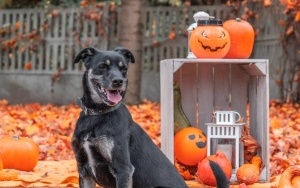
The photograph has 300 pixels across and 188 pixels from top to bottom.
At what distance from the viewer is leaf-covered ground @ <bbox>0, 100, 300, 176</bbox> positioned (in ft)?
21.5

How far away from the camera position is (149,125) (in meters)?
8.41

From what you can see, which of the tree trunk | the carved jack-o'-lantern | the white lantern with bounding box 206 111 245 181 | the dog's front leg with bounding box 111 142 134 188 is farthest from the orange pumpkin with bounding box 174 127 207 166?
the tree trunk

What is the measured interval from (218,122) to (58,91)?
8.38 m

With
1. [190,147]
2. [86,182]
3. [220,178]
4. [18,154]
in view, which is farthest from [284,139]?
[86,182]

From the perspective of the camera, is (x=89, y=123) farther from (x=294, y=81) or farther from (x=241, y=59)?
(x=294, y=81)

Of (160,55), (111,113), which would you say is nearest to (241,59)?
(111,113)

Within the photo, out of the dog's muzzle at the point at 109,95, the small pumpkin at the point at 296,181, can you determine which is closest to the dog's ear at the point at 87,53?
the dog's muzzle at the point at 109,95

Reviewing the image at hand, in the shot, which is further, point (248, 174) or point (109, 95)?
point (248, 174)

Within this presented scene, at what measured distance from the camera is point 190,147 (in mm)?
5293

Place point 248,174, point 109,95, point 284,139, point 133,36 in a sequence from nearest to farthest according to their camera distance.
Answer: point 109,95
point 248,174
point 284,139
point 133,36

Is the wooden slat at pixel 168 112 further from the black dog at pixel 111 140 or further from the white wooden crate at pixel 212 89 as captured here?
the black dog at pixel 111 140

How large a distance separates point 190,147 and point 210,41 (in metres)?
0.73

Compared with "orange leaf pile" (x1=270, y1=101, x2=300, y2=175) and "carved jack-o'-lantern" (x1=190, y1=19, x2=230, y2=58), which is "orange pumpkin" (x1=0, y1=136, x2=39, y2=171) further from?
"orange leaf pile" (x1=270, y1=101, x2=300, y2=175)

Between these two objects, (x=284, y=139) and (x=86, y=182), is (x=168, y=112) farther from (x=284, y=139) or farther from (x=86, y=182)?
(x=284, y=139)
